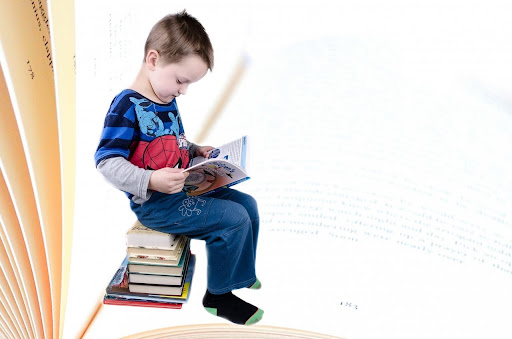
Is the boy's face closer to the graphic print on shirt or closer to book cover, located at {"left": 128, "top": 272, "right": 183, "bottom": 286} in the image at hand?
the graphic print on shirt

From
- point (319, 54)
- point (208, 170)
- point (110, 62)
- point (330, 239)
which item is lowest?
point (330, 239)

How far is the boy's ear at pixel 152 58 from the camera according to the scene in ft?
2.83

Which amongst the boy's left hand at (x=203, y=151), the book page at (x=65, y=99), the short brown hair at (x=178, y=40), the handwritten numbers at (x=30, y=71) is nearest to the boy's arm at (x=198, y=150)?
the boy's left hand at (x=203, y=151)

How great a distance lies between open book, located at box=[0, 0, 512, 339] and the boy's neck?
2.2 inches

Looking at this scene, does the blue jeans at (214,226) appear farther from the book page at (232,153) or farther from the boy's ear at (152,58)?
the boy's ear at (152,58)

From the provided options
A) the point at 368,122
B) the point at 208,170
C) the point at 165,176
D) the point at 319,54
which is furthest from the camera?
the point at 319,54

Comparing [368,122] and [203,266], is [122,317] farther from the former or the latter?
[368,122]

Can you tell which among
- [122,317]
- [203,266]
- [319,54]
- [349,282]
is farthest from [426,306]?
[319,54]

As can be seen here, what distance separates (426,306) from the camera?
3.69ft

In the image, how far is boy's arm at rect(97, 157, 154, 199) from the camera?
0.83m

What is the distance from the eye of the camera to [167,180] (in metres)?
0.86

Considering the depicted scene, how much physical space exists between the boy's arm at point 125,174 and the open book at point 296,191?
1.7 inches

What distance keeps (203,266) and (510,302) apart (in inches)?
30.6

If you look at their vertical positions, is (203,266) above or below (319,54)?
below
